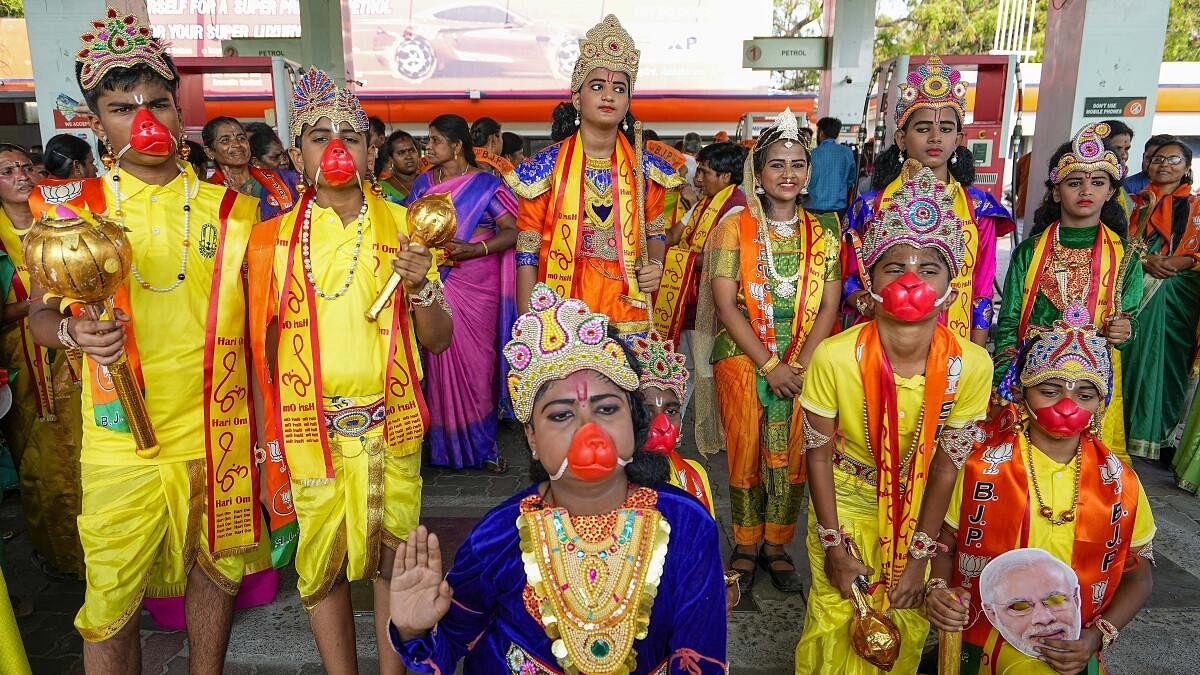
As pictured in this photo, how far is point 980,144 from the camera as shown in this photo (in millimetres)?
8055

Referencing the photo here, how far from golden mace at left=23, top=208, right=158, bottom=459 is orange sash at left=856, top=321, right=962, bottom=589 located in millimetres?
2100

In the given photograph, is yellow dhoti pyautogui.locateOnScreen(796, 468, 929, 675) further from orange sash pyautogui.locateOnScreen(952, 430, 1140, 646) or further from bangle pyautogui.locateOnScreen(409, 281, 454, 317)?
bangle pyautogui.locateOnScreen(409, 281, 454, 317)

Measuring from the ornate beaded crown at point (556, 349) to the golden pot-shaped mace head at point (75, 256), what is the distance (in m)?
1.00

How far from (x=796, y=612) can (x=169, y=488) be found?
2.40m

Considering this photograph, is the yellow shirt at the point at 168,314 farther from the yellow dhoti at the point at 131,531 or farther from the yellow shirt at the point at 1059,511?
the yellow shirt at the point at 1059,511

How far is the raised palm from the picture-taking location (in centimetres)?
168

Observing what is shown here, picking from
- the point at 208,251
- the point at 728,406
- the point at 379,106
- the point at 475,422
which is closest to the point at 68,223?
the point at 208,251

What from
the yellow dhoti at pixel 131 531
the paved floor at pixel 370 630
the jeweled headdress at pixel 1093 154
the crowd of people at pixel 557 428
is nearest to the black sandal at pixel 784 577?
the paved floor at pixel 370 630

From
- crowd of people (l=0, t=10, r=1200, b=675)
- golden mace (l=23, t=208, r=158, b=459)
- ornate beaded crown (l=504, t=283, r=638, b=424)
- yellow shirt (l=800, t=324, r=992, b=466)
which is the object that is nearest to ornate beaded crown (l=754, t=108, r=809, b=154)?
crowd of people (l=0, t=10, r=1200, b=675)

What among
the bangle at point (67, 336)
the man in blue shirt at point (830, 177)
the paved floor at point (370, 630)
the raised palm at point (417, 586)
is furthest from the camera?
the man in blue shirt at point (830, 177)

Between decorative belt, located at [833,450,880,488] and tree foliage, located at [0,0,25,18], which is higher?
tree foliage, located at [0,0,25,18]

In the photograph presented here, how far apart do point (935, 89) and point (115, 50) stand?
3267mm

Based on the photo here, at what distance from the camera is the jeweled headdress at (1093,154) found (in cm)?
337

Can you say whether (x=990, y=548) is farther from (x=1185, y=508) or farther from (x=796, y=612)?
(x=1185, y=508)
